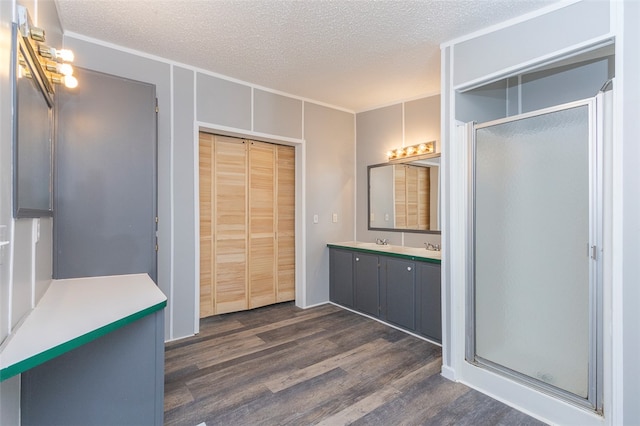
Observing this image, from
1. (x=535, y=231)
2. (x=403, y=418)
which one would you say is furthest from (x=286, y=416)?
(x=535, y=231)

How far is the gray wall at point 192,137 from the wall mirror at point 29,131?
1145mm

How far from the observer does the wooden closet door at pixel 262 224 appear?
3906 mm

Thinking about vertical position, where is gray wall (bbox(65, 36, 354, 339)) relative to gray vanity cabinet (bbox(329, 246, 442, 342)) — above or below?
above

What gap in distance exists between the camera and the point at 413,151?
3.79 m

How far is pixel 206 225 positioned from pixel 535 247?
309 centimetres

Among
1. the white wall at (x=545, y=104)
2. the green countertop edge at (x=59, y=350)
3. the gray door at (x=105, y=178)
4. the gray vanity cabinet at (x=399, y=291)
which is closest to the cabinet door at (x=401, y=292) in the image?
the gray vanity cabinet at (x=399, y=291)

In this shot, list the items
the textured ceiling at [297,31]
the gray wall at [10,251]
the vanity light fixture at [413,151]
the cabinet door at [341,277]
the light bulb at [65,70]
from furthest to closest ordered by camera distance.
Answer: the cabinet door at [341,277], the vanity light fixture at [413,151], the textured ceiling at [297,31], the light bulb at [65,70], the gray wall at [10,251]

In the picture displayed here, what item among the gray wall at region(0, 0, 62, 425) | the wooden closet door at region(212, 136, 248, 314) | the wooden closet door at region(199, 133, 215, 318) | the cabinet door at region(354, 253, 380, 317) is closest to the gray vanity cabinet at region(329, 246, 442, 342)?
the cabinet door at region(354, 253, 380, 317)

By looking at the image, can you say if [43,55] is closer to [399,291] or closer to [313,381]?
[313,381]

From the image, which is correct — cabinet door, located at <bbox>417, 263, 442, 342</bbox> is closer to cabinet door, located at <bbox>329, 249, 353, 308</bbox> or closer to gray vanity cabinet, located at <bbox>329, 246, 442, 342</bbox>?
gray vanity cabinet, located at <bbox>329, 246, 442, 342</bbox>

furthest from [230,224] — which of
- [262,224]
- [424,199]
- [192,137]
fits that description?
[424,199]

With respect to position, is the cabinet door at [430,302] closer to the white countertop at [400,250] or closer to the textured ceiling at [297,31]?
the white countertop at [400,250]

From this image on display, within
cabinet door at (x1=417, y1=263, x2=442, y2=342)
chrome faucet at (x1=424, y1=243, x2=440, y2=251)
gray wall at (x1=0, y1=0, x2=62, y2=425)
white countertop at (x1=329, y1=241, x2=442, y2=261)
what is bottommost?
cabinet door at (x1=417, y1=263, x2=442, y2=342)

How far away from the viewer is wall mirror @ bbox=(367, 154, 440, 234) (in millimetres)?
3533
